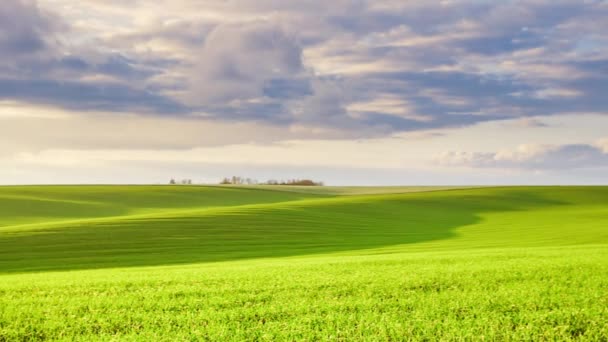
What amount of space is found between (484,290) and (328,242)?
26.3 m

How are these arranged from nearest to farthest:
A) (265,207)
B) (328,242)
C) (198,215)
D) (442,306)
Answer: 1. (442,306)
2. (328,242)
3. (198,215)
4. (265,207)

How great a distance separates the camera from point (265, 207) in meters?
55.5

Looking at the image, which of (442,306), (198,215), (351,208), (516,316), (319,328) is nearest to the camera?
(319,328)

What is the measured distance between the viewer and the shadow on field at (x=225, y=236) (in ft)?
99.1

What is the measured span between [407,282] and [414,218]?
4762cm

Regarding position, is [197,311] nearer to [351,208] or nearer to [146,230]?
[146,230]

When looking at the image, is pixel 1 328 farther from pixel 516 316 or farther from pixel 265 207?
pixel 265 207

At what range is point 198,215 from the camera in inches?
1855

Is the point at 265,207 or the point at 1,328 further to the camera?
the point at 265,207

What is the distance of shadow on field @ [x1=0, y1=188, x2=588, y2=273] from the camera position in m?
30.2

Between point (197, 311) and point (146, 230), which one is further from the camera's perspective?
point (146, 230)

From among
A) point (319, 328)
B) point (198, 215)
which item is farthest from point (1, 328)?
point (198, 215)

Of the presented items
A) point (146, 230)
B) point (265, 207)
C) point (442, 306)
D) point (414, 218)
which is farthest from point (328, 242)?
point (442, 306)

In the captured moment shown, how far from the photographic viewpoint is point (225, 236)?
38688 millimetres
